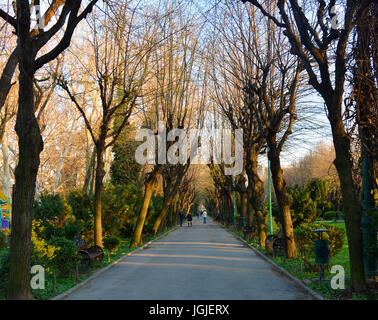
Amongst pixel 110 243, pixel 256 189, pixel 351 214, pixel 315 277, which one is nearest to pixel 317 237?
pixel 315 277

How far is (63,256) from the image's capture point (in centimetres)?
1216

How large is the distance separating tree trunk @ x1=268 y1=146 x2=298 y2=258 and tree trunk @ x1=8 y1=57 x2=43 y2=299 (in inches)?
388

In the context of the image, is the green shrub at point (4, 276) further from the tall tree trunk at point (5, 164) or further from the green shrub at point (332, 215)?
the green shrub at point (332, 215)

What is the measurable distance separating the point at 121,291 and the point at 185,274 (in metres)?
3.15

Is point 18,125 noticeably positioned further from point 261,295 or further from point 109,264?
point 109,264

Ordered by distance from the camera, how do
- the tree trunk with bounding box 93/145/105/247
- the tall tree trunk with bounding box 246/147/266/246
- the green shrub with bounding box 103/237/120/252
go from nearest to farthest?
the tree trunk with bounding box 93/145/105/247 < the green shrub with bounding box 103/237/120/252 < the tall tree trunk with bounding box 246/147/266/246

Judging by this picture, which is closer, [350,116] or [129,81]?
[350,116]

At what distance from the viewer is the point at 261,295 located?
9.85 meters

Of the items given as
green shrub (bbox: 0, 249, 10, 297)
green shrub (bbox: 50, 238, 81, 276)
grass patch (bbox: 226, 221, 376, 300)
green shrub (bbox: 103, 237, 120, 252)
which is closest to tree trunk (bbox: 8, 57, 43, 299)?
green shrub (bbox: 0, 249, 10, 297)

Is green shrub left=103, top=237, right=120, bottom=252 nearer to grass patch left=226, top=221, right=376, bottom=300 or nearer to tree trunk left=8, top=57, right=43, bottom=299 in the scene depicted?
grass patch left=226, top=221, right=376, bottom=300

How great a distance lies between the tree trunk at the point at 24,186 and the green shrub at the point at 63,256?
3621mm

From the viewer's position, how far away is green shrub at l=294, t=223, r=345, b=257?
607 inches
